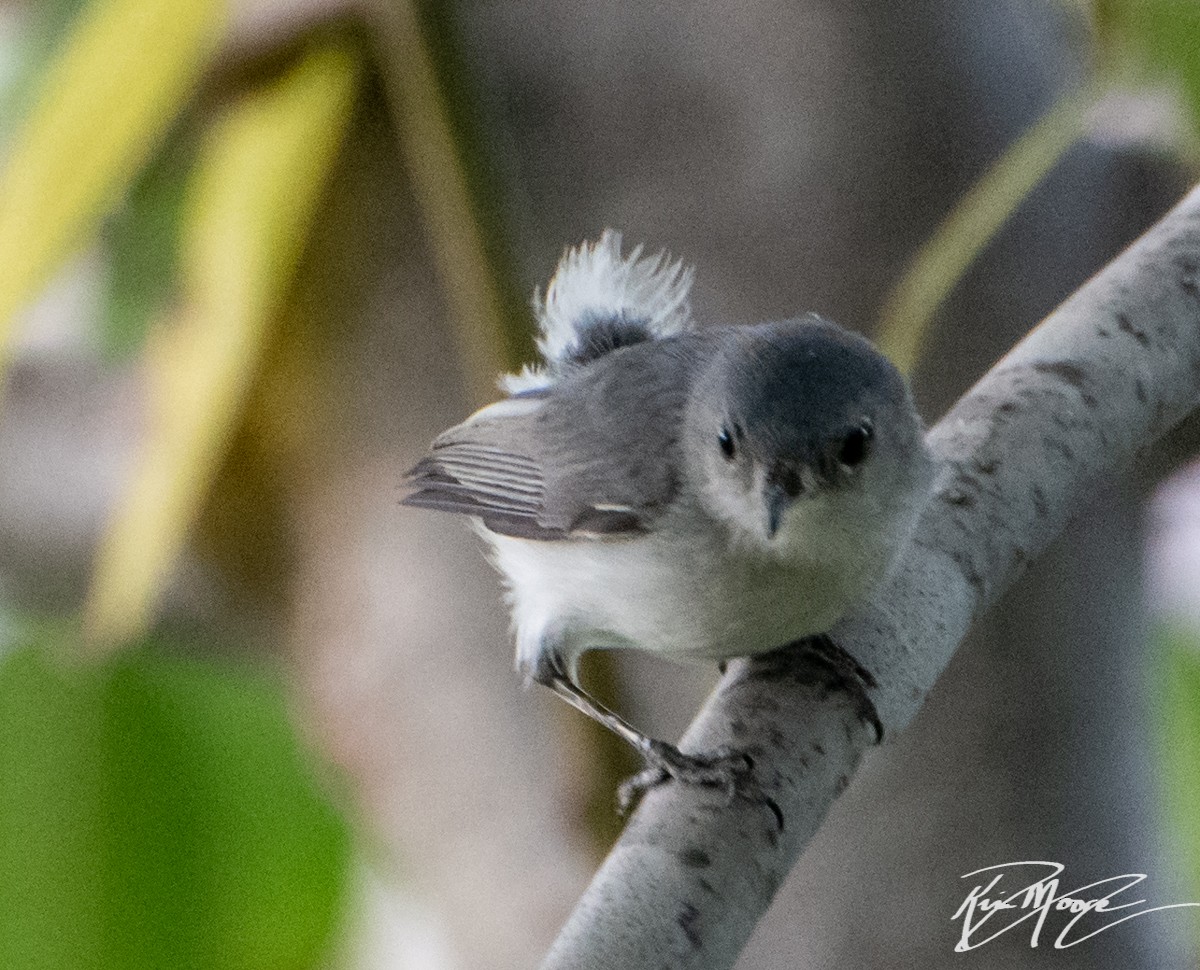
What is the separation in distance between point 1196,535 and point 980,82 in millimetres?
320

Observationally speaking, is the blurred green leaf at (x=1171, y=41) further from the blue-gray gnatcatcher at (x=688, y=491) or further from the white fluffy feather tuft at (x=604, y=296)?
the white fluffy feather tuft at (x=604, y=296)

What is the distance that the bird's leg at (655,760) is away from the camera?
53cm

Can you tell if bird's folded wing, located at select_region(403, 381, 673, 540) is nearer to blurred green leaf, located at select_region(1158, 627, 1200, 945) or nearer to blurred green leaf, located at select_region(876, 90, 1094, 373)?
blurred green leaf, located at select_region(876, 90, 1094, 373)

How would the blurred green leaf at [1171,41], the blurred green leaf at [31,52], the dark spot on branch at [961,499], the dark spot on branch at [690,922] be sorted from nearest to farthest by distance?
1. the dark spot on branch at [690,922]
2. the blurred green leaf at [1171,41]
3. the dark spot on branch at [961,499]
4. the blurred green leaf at [31,52]

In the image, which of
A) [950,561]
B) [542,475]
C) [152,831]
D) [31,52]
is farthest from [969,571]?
[31,52]

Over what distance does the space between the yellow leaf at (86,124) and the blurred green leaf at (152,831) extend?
199 mm

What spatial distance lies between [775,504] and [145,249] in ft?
1.52

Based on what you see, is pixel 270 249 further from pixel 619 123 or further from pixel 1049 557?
pixel 1049 557

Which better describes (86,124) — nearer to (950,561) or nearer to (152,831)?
(152,831)

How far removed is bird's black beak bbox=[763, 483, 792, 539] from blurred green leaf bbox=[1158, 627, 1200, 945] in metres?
0.26

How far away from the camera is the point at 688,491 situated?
66 centimetres

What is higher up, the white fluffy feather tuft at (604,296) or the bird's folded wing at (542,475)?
the white fluffy feather tuft at (604,296)

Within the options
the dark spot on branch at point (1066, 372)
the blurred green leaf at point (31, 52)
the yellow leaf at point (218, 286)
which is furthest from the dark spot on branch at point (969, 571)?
the blurred green leaf at point (31, 52)

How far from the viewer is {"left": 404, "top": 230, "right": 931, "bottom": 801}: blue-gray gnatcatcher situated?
0.61 meters
